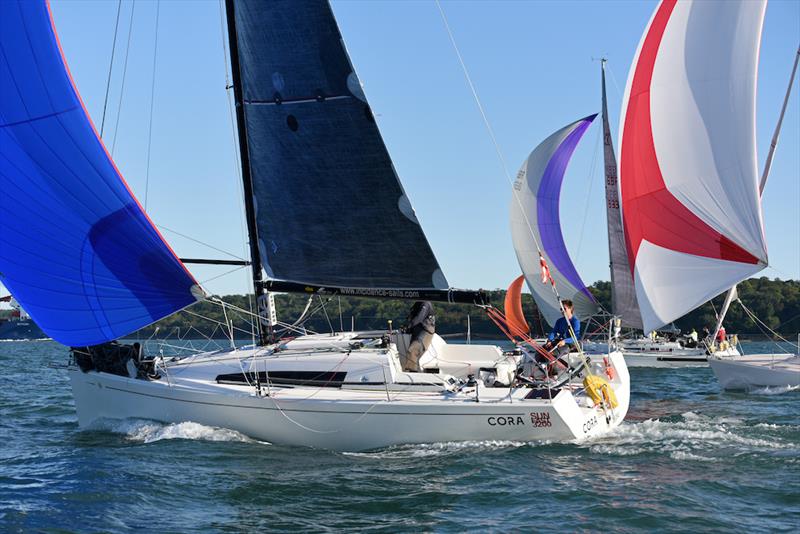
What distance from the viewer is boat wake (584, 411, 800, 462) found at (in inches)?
414

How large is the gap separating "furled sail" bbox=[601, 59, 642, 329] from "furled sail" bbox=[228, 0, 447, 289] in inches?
780

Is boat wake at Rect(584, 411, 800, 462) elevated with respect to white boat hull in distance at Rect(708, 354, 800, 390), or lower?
lower

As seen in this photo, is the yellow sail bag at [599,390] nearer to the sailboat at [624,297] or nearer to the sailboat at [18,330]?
the sailboat at [624,297]

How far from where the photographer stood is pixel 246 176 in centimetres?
1305

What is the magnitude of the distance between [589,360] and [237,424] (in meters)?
5.21

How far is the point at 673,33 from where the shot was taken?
14.1 meters

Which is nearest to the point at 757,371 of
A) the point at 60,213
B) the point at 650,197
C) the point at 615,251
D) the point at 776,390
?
the point at 776,390

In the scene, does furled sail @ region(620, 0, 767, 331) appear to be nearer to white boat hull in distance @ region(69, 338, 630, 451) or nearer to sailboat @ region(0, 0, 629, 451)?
sailboat @ region(0, 0, 629, 451)

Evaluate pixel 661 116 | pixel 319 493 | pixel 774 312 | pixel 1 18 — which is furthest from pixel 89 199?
pixel 774 312

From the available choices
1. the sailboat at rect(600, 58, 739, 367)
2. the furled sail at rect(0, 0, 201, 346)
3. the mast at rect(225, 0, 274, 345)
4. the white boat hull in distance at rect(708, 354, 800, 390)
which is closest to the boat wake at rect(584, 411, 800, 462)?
the mast at rect(225, 0, 274, 345)

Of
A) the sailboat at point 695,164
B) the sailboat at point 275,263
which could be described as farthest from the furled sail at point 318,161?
the sailboat at point 695,164

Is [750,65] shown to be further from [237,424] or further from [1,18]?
[1,18]

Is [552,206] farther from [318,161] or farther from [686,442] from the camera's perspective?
[686,442]

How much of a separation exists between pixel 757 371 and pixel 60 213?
628 inches
